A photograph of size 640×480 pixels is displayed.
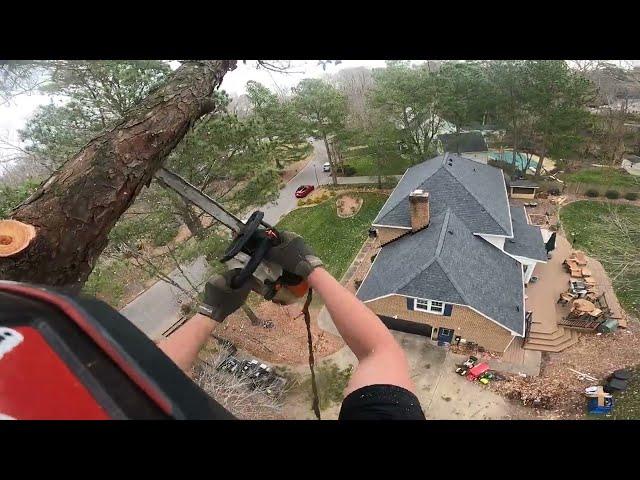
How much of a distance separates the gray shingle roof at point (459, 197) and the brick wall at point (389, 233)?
0.28 meters

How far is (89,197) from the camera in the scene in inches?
112

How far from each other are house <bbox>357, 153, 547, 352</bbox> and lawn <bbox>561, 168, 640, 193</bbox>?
10.9 metres

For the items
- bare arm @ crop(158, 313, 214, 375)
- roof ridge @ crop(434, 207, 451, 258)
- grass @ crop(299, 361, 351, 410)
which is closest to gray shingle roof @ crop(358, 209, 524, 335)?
roof ridge @ crop(434, 207, 451, 258)

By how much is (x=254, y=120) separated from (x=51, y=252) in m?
7.62

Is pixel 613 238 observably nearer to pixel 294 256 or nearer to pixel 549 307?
pixel 549 307

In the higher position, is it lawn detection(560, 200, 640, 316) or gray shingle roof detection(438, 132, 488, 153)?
gray shingle roof detection(438, 132, 488, 153)

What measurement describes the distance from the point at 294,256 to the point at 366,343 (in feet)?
3.65

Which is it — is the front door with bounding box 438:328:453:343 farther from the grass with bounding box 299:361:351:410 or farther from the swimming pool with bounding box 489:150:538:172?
the swimming pool with bounding box 489:150:538:172

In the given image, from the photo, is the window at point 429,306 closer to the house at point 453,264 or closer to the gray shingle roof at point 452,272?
the house at point 453,264

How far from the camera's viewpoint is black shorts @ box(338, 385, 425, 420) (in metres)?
1.56

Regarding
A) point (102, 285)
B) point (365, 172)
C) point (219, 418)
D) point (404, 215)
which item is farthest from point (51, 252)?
point (365, 172)

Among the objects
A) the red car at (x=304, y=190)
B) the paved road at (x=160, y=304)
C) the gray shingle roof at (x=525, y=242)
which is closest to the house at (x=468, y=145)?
the red car at (x=304, y=190)

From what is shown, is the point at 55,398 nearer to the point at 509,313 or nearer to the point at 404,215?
the point at 509,313

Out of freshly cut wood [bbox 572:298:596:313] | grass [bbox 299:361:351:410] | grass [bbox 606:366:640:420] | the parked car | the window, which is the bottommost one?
grass [bbox 606:366:640:420]
